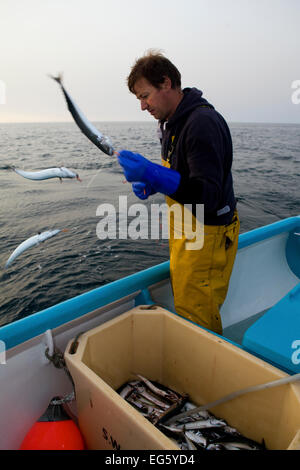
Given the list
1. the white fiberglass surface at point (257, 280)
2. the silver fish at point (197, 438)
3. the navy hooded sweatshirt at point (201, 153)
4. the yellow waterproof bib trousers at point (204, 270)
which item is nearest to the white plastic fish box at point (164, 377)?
the silver fish at point (197, 438)

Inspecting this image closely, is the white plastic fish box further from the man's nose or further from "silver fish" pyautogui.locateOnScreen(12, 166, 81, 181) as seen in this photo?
"silver fish" pyautogui.locateOnScreen(12, 166, 81, 181)

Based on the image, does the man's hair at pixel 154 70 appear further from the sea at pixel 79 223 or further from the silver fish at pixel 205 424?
the silver fish at pixel 205 424

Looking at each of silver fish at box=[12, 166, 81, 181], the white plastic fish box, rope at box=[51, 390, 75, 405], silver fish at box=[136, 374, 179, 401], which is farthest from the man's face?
rope at box=[51, 390, 75, 405]

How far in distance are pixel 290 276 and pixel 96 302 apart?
3.18 meters

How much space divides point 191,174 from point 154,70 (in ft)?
2.64

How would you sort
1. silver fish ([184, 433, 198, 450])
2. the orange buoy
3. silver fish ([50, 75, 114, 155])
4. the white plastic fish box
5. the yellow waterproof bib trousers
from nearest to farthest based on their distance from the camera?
1. the white plastic fish box
2. silver fish ([184, 433, 198, 450])
3. the orange buoy
4. silver fish ([50, 75, 114, 155])
5. the yellow waterproof bib trousers

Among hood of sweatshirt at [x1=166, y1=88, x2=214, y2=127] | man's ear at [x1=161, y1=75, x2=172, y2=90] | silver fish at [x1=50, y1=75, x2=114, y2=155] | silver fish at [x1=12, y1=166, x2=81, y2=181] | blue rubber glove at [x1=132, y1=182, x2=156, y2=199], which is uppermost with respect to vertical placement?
man's ear at [x1=161, y1=75, x2=172, y2=90]

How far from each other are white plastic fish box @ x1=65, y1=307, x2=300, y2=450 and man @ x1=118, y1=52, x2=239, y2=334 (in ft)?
1.49

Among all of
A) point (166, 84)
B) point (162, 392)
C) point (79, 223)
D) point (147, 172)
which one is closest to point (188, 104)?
point (166, 84)

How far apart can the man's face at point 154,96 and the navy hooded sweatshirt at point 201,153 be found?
100 mm

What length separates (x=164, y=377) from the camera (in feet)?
7.55

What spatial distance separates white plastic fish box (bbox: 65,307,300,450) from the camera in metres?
1.43
